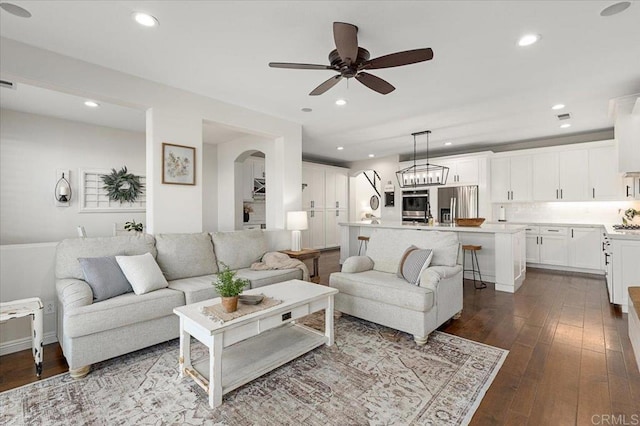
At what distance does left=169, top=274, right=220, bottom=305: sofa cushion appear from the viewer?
9.20ft

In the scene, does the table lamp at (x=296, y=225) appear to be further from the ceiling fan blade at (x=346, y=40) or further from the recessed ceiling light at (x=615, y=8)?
the recessed ceiling light at (x=615, y=8)

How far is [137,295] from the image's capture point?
2.61 metres

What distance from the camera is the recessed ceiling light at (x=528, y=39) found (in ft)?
8.33

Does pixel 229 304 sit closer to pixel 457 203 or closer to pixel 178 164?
pixel 178 164

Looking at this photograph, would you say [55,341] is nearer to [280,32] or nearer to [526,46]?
[280,32]

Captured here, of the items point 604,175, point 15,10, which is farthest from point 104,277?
point 604,175

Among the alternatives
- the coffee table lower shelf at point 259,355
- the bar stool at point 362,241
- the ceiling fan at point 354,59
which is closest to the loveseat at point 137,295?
the coffee table lower shelf at point 259,355

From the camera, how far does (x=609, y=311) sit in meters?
3.55

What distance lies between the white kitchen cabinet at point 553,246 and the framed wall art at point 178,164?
6437 mm

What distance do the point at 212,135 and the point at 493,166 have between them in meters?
6.01

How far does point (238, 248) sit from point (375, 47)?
275cm

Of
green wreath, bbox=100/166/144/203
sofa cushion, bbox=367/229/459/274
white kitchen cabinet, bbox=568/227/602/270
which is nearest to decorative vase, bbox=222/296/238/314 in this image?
sofa cushion, bbox=367/229/459/274

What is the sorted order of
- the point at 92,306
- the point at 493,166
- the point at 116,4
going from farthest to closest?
the point at 493,166 < the point at 92,306 < the point at 116,4

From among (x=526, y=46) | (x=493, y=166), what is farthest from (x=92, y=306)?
(x=493, y=166)
